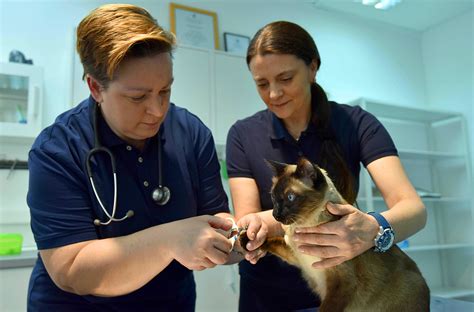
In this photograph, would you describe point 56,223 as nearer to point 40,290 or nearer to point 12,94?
point 40,290

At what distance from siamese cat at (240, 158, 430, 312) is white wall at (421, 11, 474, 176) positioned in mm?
3627

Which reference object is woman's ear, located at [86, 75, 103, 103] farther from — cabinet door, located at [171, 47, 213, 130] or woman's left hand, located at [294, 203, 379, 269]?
cabinet door, located at [171, 47, 213, 130]

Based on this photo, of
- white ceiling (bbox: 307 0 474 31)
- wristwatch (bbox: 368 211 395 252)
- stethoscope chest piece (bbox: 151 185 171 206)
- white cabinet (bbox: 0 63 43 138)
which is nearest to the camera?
wristwatch (bbox: 368 211 395 252)

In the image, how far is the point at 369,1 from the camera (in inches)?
150

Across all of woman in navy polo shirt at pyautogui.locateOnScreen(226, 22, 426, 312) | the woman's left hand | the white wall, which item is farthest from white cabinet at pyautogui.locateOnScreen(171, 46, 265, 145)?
the white wall

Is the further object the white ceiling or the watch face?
the white ceiling

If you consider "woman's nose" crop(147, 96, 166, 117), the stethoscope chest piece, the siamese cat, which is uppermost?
"woman's nose" crop(147, 96, 166, 117)

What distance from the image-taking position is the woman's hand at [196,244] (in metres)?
0.93

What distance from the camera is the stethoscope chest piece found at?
1.16 m

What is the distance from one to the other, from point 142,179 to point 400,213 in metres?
0.80

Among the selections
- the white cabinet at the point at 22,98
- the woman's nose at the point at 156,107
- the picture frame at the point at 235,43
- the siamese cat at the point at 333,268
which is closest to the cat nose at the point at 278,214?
the siamese cat at the point at 333,268

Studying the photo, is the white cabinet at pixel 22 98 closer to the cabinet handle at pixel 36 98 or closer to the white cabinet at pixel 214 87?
the cabinet handle at pixel 36 98

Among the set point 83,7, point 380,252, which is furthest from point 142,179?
point 83,7

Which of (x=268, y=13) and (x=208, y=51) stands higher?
(x=268, y=13)
